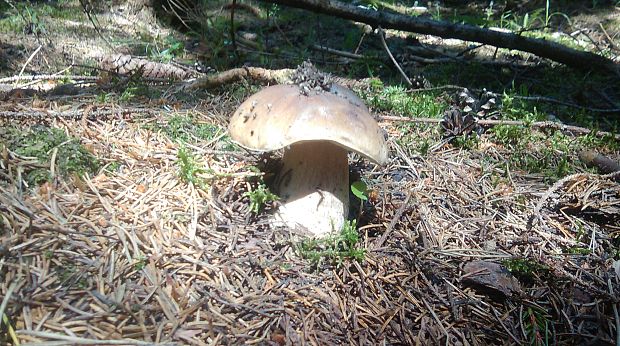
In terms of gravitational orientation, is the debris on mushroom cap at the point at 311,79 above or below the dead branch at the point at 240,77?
above

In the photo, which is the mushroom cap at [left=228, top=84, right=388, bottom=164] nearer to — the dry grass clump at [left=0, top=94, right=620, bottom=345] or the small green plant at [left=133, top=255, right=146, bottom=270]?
the dry grass clump at [left=0, top=94, right=620, bottom=345]

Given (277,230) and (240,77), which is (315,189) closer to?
(277,230)

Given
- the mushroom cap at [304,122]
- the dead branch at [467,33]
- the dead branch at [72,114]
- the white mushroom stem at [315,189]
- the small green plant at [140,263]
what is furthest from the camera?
the dead branch at [467,33]

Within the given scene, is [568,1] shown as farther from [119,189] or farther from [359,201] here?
[119,189]

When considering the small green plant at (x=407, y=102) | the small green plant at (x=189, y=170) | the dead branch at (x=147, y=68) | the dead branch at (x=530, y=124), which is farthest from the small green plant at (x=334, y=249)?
the dead branch at (x=147, y=68)

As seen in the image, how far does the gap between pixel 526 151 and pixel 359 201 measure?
1.46 metres

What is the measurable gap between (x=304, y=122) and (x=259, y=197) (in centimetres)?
48

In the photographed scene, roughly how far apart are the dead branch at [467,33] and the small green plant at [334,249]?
3102 mm

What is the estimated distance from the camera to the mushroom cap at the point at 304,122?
178cm

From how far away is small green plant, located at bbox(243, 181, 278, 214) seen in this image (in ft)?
6.67

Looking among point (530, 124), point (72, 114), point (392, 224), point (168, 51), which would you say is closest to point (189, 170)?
point (72, 114)

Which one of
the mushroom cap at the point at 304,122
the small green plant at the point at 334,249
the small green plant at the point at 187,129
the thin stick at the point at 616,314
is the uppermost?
the mushroom cap at the point at 304,122

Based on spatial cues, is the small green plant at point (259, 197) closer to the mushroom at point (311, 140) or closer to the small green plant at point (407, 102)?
the mushroom at point (311, 140)

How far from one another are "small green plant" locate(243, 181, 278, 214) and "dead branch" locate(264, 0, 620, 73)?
2.87 meters
